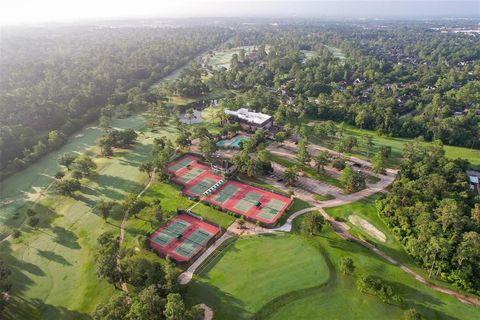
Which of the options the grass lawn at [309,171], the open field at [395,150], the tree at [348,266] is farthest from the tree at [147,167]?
the open field at [395,150]

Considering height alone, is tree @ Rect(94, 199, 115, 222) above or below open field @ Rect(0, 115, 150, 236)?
above

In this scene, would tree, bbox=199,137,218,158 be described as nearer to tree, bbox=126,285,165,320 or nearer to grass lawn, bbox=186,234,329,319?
grass lawn, bbox=186,234,329,319

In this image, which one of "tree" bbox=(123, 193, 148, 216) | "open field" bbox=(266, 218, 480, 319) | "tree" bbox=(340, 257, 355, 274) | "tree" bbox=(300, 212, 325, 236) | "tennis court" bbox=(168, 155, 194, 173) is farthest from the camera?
"tennis court" bbox=(168, 155, 194, 173)

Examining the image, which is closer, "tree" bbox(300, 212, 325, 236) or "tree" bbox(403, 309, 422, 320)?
"tree" bbox(403, 309, 422, 320)

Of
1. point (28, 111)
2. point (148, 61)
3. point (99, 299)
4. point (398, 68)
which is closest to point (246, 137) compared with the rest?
point (99, 299)

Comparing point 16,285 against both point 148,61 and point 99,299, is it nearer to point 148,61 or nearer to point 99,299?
point 99,299

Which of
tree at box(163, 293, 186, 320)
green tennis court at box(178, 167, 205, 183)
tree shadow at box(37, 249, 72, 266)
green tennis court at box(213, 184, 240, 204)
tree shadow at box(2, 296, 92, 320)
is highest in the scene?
tree at box(163, 293, 186, 320)

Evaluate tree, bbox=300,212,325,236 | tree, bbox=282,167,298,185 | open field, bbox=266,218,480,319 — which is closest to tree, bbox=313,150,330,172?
tree, bbox=282,167,298,185
